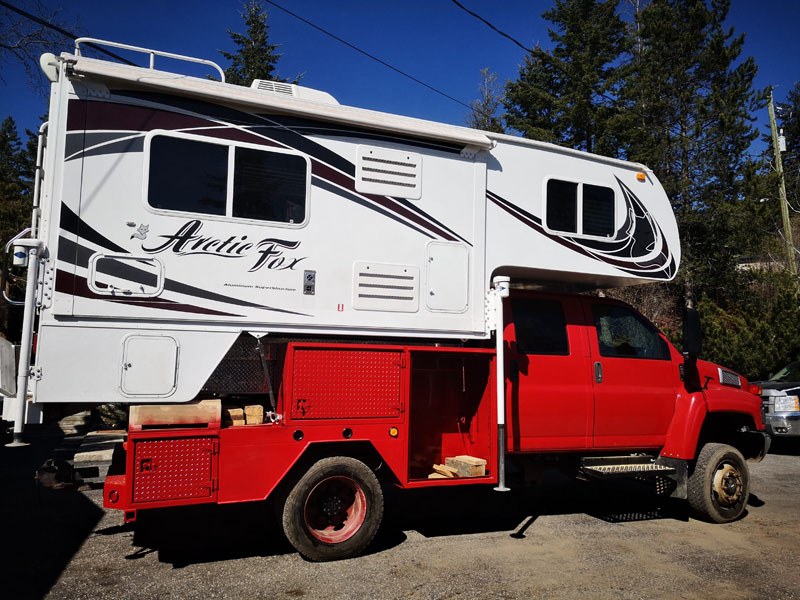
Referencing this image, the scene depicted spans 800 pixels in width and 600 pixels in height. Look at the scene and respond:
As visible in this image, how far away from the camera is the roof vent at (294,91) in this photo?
231 inches

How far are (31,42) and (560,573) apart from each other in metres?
14.3

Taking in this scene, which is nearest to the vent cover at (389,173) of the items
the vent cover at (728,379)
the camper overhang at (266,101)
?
the camper overhang at (266,101)

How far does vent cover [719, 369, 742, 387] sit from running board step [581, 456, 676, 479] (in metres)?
1.32

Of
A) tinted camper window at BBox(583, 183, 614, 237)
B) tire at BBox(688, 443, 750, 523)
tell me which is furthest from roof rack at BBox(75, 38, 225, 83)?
tire at BBox(688, 443, 750, 523)

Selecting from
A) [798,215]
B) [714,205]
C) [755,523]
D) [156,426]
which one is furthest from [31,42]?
[798,215]

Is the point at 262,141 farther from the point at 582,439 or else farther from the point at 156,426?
the point at 582,439

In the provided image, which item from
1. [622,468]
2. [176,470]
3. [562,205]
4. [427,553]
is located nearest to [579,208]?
[562,205]

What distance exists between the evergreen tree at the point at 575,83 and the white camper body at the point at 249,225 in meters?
18.2

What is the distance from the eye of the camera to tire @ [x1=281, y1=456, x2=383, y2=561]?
5281 millimetres

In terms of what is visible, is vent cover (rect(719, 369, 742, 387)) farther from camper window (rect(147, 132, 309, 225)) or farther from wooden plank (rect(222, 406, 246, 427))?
wooden plank (rect(222, 406, 246, 427))

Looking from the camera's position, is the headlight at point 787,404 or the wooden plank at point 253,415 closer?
the wooden plank at point 253,415

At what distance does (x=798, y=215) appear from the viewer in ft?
104

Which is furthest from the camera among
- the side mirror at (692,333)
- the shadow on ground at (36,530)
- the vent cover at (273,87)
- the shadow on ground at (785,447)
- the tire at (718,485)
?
the shadow on ground at (785,447)

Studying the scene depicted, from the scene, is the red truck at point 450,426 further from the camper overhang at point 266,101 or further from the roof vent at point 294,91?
the roof vent at point 294,91
